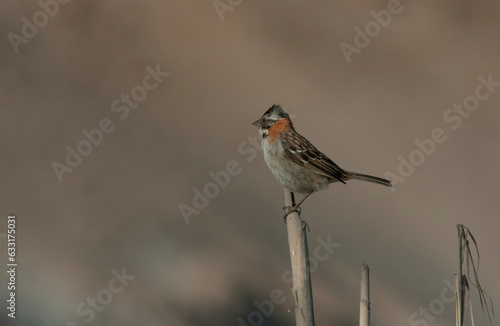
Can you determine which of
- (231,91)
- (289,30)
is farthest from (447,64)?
(231,91)

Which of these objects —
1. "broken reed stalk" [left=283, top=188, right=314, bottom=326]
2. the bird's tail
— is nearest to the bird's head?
the bird's tail

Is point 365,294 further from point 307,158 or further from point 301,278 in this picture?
point 307,158

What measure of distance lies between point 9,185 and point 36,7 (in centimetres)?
282

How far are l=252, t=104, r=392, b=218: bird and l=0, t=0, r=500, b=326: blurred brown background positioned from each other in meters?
1.54

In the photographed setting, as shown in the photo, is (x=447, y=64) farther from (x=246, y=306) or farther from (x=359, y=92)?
(x=246, y=306)

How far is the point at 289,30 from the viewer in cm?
1064

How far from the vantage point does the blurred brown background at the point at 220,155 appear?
7.65 metres

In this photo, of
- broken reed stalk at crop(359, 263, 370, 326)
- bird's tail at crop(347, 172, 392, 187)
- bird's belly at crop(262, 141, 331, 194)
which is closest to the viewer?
broken reed stalk at crop(359, 263, 370, 326)

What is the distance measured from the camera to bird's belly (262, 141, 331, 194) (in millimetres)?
6746

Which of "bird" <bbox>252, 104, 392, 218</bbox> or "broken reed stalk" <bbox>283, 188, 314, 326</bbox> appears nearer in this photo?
"broken reed stalk" <bbox>283, 188, 314, 326</bbox>

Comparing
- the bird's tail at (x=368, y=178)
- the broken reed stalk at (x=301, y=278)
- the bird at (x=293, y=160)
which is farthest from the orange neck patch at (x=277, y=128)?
the broken reed stalk at (x=301, y=278)

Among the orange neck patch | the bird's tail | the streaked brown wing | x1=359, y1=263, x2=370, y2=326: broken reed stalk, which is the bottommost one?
x1=359, y1=263, x2=370, y2=326: broken reed stalk

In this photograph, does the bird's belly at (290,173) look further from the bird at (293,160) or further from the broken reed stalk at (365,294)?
the broken reed stalk at (365,294)

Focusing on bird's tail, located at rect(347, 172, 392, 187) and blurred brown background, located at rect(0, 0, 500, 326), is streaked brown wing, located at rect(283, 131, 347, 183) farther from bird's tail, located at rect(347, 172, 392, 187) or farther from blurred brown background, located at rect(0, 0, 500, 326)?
blurred brown background, located at rect(0, 0, 500, 326)
